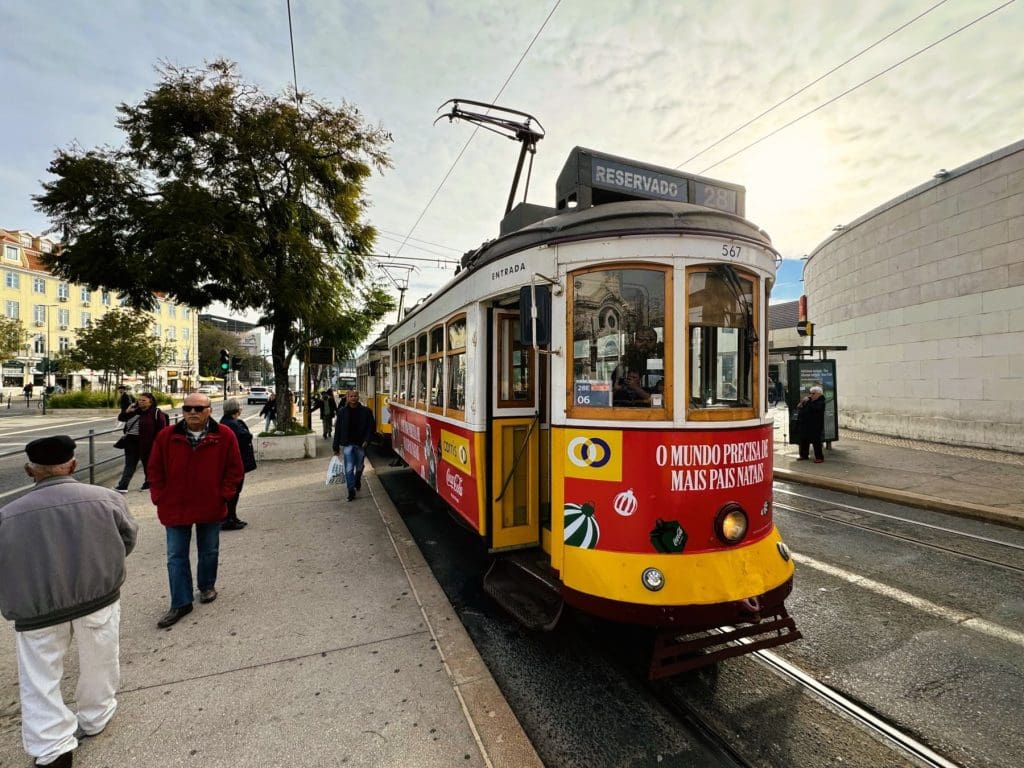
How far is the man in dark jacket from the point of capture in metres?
7.66

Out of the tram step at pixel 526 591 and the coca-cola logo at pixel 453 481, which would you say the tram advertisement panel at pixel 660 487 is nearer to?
the tram step at pixel 526 591

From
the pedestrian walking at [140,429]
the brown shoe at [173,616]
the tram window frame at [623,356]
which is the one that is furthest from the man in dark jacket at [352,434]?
the tram window frame at [623,356]

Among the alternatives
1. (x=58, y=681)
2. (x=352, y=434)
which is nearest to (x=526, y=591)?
(x=58, y=681)

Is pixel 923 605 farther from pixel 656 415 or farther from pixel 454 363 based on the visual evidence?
pixel 454 363

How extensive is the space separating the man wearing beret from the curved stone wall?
1434cm

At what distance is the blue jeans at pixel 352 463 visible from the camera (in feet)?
25.3

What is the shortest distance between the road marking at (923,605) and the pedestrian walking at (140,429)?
8.84 m

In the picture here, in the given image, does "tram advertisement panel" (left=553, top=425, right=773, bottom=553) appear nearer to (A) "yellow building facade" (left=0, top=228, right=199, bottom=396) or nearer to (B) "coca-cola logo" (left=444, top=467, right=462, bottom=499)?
(B) "coca-cola logo" (left=444, top=467, right=462, bottom=499)

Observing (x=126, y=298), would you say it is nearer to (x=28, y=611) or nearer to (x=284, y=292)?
(x=284, y=292)

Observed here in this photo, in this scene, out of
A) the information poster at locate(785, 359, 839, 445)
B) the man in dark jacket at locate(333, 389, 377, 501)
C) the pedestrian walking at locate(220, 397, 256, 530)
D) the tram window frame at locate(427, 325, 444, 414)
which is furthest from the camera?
the information poster at locate(785, 359, 839, 445)

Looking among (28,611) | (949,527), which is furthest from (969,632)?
(28,611)

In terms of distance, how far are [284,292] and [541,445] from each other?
8604mm

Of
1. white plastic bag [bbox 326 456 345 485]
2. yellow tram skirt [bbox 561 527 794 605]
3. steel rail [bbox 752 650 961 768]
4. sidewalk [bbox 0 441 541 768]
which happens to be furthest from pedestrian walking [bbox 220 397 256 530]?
steel rail [bbox 752 650 961 768]

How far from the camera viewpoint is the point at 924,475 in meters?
8.91
